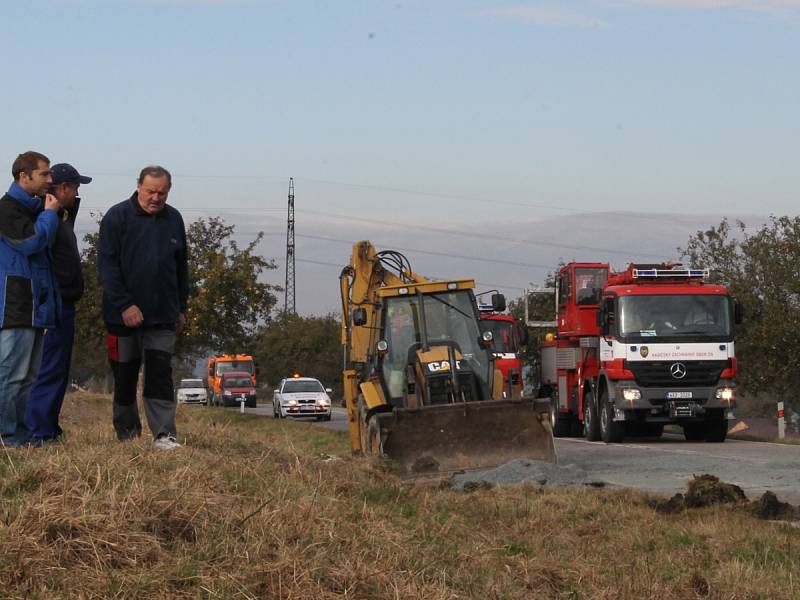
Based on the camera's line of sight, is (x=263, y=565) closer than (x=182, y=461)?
Yes

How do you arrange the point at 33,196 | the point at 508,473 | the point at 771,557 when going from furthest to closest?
the point at 508,473 < the point at 33,196 < the point at 771,557

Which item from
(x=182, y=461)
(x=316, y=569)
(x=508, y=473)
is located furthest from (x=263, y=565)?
(x=508, y=473)

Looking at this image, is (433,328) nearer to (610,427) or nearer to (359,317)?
(359,317)

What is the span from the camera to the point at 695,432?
26.8 meters

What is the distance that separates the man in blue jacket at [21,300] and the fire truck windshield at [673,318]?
17113mm

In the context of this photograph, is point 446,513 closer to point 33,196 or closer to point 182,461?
point 182,461

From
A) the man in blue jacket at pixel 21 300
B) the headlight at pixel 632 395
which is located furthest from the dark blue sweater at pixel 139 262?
the headlight at pixel 632 395

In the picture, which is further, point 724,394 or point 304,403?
point 304,403

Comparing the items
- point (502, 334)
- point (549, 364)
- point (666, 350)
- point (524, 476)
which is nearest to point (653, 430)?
point (549, 364)

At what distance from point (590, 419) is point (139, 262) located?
18579mm

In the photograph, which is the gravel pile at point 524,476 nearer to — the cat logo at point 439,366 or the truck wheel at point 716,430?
the cat logo at point 439,366

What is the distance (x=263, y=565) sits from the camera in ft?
19.2

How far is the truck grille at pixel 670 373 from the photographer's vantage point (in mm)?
24703

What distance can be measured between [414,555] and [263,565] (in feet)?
3.45
